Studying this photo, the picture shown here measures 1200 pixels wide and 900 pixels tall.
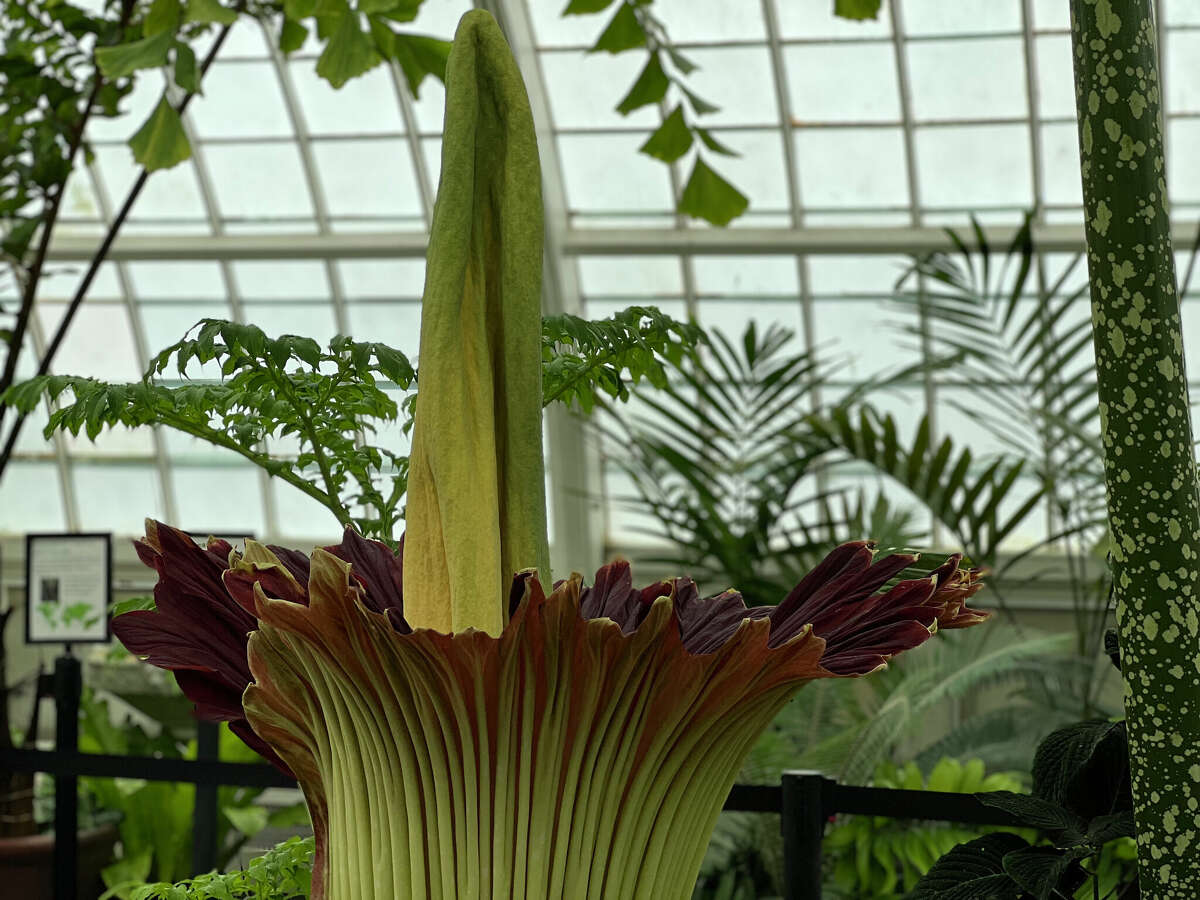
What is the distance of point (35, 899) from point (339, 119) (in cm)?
724

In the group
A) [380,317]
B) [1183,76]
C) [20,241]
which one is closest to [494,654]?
[20,241]

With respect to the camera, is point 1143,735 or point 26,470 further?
point 26,470

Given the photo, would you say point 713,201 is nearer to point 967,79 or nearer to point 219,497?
point 967,79

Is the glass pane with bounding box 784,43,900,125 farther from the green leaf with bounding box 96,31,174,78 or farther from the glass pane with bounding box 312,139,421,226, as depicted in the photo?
the green leaf with bounding box 96,31,174,78

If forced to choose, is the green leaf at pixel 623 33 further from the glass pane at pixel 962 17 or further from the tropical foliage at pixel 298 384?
the glass pane at pixel 962 17

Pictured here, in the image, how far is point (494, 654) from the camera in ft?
1.65

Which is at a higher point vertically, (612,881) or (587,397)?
(587,397)

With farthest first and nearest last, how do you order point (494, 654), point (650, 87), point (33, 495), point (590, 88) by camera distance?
point (33, 495)
point (590, 88)
point (650, 87)
point (494, 654)

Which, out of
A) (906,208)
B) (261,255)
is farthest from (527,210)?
(261,255)

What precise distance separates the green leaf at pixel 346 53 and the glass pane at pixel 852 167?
8.08m

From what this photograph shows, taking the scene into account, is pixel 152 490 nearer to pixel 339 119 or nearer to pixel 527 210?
pixel 339 119

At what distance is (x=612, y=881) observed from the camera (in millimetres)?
567

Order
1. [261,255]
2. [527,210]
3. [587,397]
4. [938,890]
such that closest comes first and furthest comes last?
1. [527,210]
2. [938,890]
3. [587,397]
4. [261,255]

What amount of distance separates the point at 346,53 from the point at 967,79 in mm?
8107
